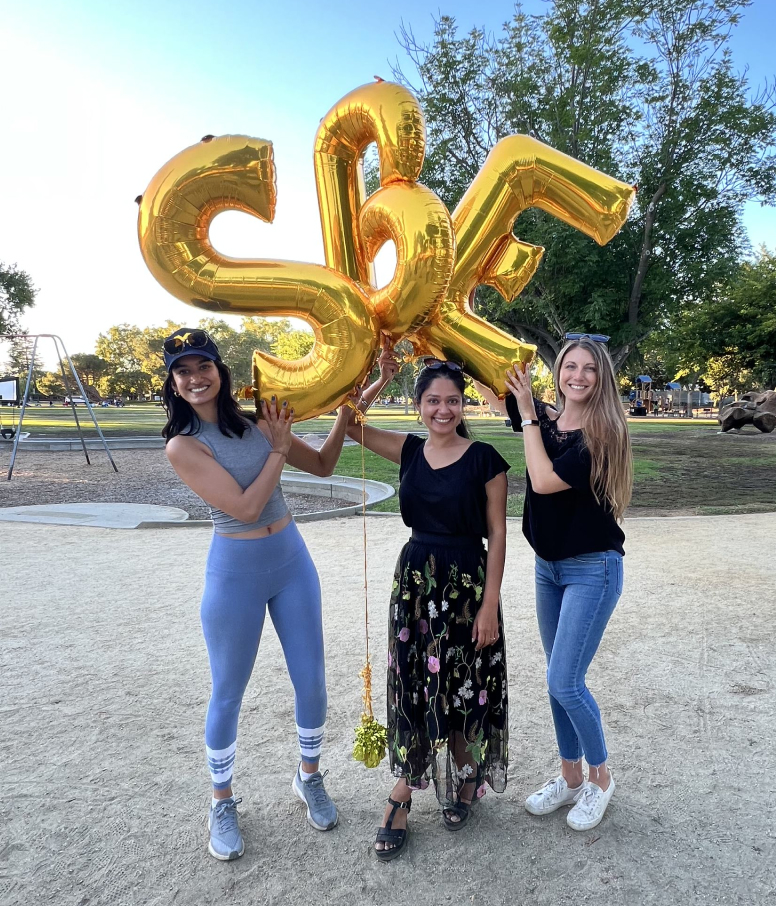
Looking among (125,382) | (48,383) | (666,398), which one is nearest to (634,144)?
(666,398)

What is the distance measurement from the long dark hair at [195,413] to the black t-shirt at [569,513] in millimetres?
1123

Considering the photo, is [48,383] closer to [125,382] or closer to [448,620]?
[125,382]

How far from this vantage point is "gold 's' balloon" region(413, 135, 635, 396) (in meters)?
2.34

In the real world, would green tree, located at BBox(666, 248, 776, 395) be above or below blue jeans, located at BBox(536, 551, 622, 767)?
above

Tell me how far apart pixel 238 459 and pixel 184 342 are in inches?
18.3

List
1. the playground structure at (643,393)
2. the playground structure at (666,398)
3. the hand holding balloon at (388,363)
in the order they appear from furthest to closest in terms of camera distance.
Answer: the playground structure at (666,398) → the playground structure at (643,393) → the hand holding balloon at (388,363)

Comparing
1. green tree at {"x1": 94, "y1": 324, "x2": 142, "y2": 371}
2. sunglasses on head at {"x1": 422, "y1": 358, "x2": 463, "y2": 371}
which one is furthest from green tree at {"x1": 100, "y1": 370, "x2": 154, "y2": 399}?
sunglasses on head at {"x1": 422, "y1": 358, "x2": 463, "y2": 371}

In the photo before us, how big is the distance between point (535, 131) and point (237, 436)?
13421mm

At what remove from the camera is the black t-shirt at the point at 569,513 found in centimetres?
220

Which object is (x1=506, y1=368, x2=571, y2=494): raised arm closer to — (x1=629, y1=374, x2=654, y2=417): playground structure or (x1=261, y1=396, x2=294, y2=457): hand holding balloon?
(x1=261, y1=396, x2=294, y2=457): hand holding balloon

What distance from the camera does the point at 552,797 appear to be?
2486 mm

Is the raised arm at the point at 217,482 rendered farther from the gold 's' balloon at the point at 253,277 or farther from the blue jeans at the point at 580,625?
the blue jeans at the point at 580,625

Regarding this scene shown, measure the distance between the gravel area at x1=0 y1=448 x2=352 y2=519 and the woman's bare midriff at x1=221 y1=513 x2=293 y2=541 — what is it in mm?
7006

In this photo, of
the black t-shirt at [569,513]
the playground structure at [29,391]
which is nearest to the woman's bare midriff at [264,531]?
the black t-shirt at [569,513]
